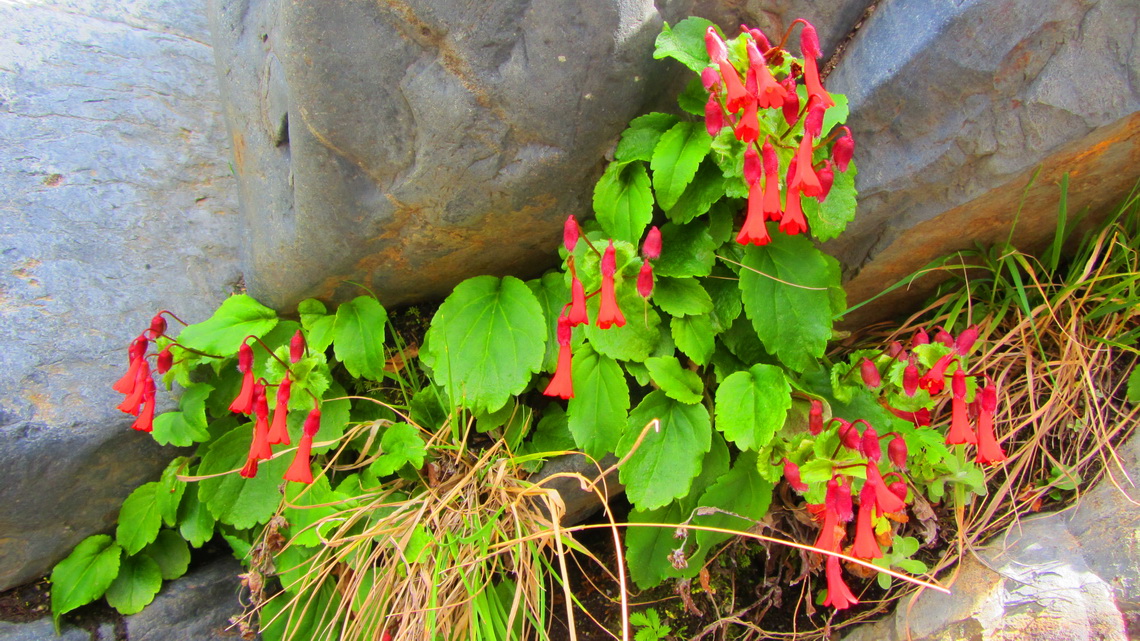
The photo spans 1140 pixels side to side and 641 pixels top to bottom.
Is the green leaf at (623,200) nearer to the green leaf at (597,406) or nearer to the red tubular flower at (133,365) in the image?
the green leaf at (597,406)

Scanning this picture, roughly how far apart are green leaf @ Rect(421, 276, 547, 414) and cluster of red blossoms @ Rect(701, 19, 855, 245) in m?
0.68

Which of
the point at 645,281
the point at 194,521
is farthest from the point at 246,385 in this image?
the point at 645,281

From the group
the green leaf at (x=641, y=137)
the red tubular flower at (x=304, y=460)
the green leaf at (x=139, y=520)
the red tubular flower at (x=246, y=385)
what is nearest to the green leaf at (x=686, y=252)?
the green leaf at (x=641, y=137)

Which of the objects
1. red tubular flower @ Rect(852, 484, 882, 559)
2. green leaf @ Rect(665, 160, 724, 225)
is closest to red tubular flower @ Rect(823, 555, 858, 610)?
red tubular flower @ Rect(852, 484, 882, 559)

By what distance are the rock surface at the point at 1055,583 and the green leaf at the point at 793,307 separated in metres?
0.70

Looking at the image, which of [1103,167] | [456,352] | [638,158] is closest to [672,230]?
[638,158]

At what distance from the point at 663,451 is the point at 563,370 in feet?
1.18

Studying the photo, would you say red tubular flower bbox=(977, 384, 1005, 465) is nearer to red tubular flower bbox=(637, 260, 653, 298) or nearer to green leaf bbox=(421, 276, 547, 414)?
red tubular flower bbox=(637, 260, 653, 298)

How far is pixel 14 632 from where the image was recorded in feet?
6.63

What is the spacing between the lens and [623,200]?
6.31 feet

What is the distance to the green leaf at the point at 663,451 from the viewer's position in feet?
6.06

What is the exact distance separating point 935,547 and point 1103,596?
1.40 feet

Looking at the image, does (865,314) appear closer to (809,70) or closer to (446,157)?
(809,70)

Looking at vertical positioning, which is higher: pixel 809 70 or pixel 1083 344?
pixel 809 70
